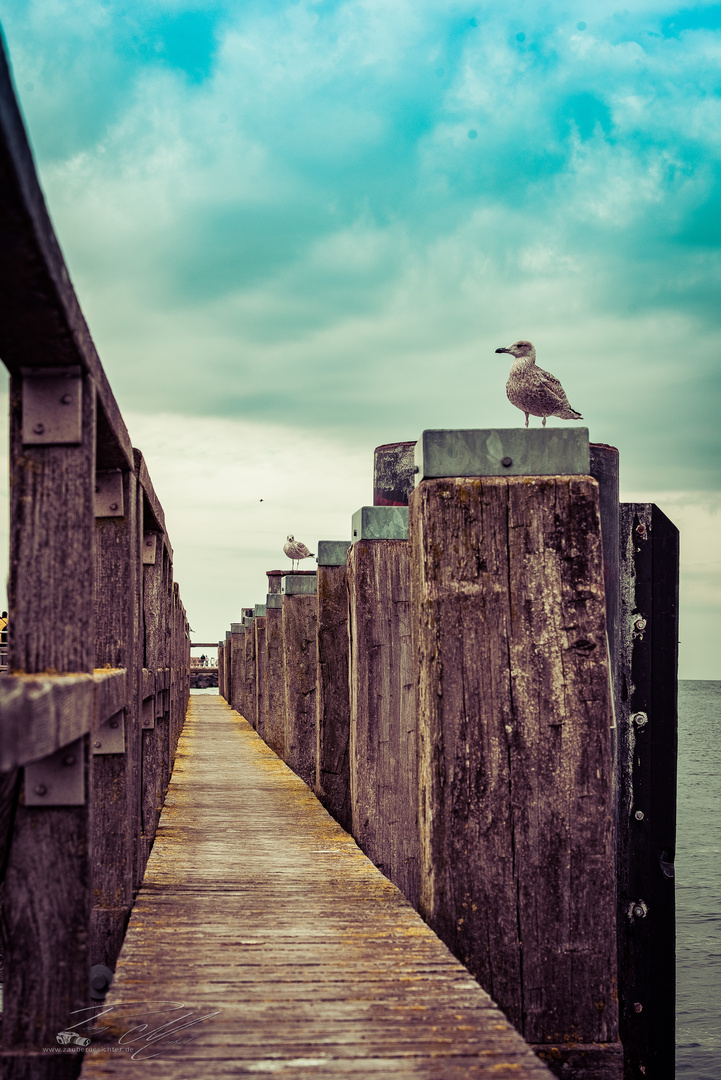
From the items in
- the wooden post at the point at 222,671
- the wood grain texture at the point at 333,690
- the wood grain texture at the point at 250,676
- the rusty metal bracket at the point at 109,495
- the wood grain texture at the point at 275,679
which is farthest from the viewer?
the wooden post at the point at 222,671

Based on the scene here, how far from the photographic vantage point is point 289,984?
9.82 feet

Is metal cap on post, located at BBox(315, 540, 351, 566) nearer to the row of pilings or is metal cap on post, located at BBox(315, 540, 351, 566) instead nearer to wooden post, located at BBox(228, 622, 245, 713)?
the row of pilings

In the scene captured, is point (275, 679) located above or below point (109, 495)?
below

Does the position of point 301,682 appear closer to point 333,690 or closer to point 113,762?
point 333,690

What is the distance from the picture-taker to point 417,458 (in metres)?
3.33

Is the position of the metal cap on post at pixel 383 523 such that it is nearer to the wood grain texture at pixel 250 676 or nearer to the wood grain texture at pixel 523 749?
the wood grain texture at pixel 523 749

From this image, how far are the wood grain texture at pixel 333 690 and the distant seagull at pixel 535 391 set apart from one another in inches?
72.7

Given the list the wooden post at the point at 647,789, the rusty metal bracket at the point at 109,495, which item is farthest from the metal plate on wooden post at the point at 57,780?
the wooden post at the point at 647,789

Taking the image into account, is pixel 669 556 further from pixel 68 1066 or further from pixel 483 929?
pixel 68 1066

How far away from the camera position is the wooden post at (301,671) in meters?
9.50

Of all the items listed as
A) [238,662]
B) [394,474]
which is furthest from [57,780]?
[238,662]

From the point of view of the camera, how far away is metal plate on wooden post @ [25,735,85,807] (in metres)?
2.49

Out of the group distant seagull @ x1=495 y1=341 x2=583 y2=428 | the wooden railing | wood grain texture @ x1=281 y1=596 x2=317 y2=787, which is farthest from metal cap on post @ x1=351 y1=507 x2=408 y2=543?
wood grain texture @ x1=281 y1=596 x2=317 y2=787

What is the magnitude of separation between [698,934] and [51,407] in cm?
1554
